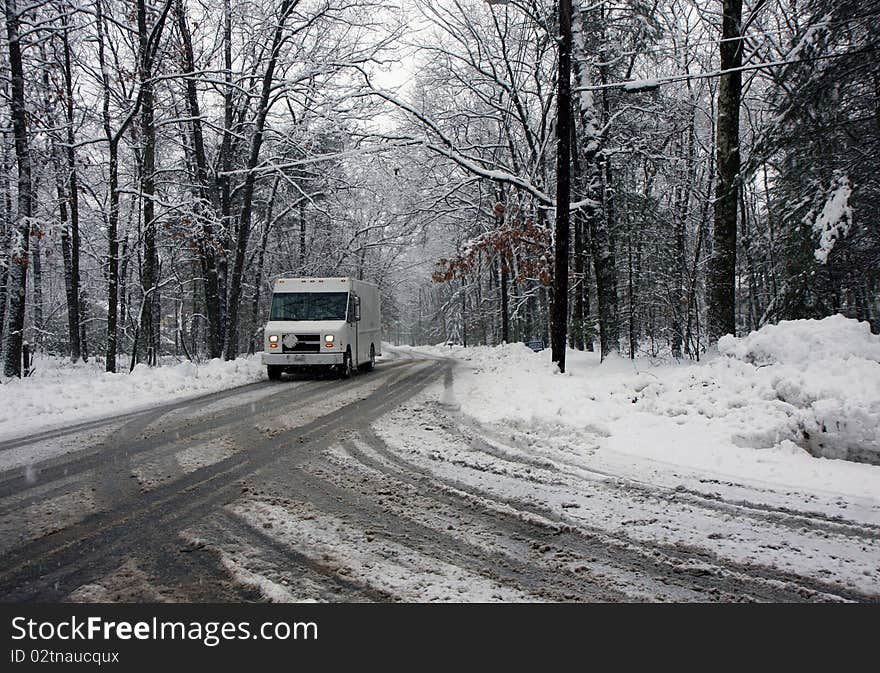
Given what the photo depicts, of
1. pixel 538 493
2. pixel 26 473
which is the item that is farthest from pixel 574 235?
pixel 26 473

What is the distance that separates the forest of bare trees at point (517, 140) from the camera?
385 inches

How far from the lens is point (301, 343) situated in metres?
15.5

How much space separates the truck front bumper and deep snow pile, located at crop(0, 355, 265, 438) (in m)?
1.03

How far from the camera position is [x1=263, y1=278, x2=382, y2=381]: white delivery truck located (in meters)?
15.5

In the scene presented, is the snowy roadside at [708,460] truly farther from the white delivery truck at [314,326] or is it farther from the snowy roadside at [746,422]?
the white delivery truck at [314,326]

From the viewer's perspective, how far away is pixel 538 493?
484cm

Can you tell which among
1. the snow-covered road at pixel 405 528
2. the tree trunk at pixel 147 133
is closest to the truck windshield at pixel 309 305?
the tree trunk at pixel 147 133

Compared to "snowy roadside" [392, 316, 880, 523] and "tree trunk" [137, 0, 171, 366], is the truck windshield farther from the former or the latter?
"snowy roadside" [392, 316, 880, 523]

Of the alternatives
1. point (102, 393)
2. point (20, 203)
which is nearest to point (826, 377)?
point (102, 393)

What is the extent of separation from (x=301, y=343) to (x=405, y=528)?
12274 mm

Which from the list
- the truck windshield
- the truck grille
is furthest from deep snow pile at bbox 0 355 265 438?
the truck windshield

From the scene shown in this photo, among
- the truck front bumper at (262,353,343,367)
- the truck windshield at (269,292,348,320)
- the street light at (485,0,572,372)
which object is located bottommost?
the truck front bumper at (262,353,343,367)

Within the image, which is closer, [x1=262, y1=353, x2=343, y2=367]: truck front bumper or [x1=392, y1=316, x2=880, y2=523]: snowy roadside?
[x1=392, y1=316, x2=880, y2=523]: snowy roadside

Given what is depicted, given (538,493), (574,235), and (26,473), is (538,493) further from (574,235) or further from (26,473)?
(574,235)
